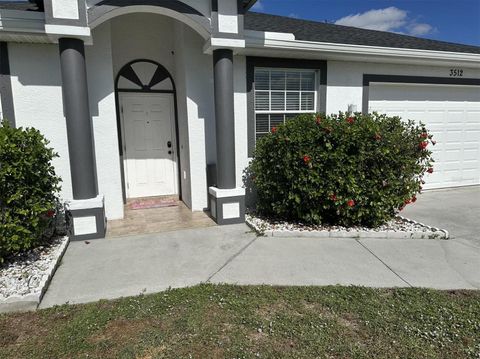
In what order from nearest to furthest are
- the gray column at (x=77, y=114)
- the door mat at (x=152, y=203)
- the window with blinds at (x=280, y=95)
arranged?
the gray column at (x=77, y=114) < the window with blinds at (x=280, y=95) < the door mat at (x=152, y=203)

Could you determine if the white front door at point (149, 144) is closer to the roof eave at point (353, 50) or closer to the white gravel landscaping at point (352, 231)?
the roof eave at point (353, 50)

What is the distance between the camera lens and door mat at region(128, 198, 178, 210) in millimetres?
6566

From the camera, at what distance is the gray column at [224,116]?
5.22m

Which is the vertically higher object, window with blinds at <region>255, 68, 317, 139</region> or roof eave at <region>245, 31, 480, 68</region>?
roof eave at <region>245, 31, 480, 68</region>

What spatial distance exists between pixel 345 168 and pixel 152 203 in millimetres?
3867

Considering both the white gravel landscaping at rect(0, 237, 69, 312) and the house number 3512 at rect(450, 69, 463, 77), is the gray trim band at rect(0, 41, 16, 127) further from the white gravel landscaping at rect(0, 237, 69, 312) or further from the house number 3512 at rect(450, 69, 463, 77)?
the house number 3512 at rect(450, 69, 463, 77)

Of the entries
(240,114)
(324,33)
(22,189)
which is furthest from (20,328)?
(324,33)

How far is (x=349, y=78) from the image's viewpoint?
6984mm

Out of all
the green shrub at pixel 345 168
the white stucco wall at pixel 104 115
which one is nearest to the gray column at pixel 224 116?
the green shrub at pixel 345 168

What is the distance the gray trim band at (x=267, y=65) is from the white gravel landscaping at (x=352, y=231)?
5.89 feet

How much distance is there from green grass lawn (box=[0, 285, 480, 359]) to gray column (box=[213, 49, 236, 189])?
2.40 metres

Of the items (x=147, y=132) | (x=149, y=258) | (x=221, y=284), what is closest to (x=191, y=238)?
(x=149, y=258)

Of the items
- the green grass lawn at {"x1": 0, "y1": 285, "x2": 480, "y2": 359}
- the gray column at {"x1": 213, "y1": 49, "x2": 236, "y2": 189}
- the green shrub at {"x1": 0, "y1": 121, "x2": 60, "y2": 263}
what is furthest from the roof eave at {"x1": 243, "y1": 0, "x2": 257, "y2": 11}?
the green grass lawn at {"x1": 0, "y1": 285, "x2": 480, "y2": 359}

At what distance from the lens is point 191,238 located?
4902mm
